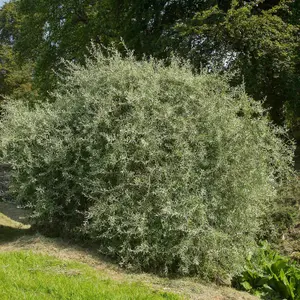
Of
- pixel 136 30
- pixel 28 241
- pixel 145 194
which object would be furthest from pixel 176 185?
pixel 136 30

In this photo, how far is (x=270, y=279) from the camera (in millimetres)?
5414

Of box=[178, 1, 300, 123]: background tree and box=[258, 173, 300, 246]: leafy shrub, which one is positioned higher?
box=[178, 1, 300, 123]: background tree

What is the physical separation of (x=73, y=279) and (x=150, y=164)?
187 centimetres

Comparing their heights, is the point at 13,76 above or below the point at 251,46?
above

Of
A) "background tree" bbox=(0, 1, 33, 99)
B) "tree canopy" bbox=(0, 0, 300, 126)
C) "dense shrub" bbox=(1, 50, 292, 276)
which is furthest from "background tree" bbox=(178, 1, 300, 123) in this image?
"background tree" bbox=(0, 1, 33, 99)

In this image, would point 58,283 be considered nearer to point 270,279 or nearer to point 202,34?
point 270,279

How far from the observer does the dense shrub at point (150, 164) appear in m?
5.43

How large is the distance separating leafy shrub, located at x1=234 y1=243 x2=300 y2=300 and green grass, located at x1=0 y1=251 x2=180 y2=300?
1.59m

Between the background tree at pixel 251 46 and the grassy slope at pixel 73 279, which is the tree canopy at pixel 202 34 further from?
the grassy slope at pixel 73 279

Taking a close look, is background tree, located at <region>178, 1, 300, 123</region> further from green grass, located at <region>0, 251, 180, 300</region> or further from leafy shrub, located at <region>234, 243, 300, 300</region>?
green grass, located at <region>0, 251, 180, 300</region>

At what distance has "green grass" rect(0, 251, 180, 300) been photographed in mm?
4156

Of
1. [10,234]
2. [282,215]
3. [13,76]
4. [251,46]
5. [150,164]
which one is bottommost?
[10,234]

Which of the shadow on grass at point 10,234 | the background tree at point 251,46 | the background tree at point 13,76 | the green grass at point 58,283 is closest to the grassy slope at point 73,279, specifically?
the green grass at point 58,283

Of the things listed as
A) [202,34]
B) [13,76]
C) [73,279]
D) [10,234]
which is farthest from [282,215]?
[13,76]
